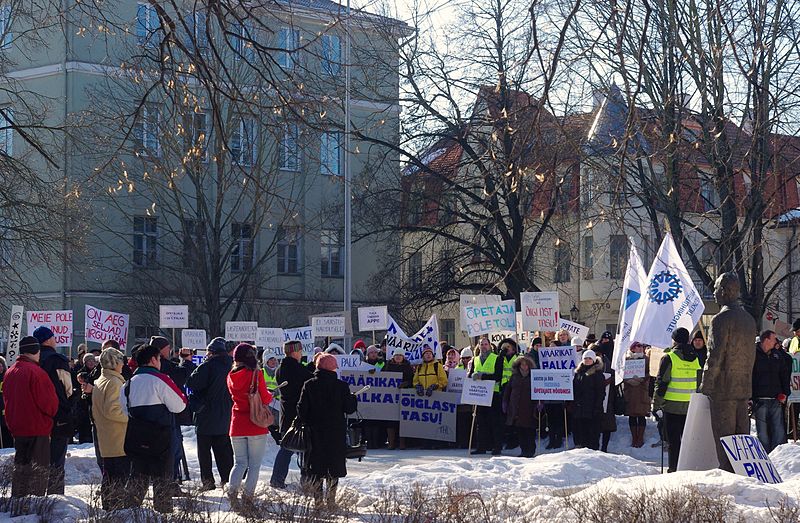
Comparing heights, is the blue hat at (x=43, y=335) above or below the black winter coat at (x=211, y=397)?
above

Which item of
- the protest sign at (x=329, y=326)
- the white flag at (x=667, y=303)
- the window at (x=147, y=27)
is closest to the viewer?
the window at (x=147, y=27)

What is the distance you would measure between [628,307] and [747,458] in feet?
27.2

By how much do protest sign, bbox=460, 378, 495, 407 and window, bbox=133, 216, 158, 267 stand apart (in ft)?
79.9

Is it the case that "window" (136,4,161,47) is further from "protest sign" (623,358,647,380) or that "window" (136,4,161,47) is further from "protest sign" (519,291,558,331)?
"protest sign" (623,358,647,380)

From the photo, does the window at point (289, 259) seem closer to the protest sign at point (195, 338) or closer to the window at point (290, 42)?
the window at point (290, 42)

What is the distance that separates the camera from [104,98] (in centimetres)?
4100

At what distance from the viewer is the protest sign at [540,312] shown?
2439cm

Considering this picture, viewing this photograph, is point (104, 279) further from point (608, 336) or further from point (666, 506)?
point (666, 506)

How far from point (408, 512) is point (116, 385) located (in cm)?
361

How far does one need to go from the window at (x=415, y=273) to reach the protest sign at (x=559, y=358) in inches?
585

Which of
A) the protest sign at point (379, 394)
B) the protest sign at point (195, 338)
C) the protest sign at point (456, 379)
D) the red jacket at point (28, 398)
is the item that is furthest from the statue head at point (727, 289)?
the protest sign at point (195, 338)

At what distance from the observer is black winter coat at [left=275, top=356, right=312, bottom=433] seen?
14.6m

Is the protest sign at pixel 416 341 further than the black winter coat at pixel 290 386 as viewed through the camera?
Yes

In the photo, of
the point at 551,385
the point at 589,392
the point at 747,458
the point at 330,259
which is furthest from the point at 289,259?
the point at 747,458
